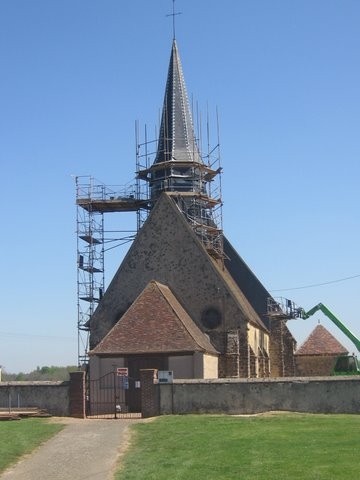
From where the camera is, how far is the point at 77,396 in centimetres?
2705

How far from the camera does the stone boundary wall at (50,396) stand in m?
27.0

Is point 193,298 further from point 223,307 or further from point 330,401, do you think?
point 330,401

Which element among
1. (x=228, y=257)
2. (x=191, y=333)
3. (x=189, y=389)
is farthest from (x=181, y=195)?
(x=189, y=389)

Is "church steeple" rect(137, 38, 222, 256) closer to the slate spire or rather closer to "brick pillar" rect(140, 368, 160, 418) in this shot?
the slate spire

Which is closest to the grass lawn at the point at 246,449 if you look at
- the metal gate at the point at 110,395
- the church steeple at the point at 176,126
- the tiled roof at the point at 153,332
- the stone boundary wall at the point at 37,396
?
the stone boundary wall at the point at 37,396

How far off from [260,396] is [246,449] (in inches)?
380

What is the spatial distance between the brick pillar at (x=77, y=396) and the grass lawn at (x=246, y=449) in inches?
173

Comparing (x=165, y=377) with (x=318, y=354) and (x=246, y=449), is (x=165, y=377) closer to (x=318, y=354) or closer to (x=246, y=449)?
(x=246, y=449)

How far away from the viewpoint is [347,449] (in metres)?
15.3

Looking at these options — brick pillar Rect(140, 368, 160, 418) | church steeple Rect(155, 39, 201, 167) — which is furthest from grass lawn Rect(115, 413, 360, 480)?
church steeple Rect(155, 39, 201, 167)

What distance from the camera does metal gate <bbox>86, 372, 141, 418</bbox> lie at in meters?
29.4

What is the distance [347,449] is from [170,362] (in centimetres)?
1635

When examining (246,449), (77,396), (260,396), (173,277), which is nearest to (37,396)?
(77,396)

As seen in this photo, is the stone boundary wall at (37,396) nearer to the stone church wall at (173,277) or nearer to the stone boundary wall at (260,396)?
the stone boundary wall at (260,396)
